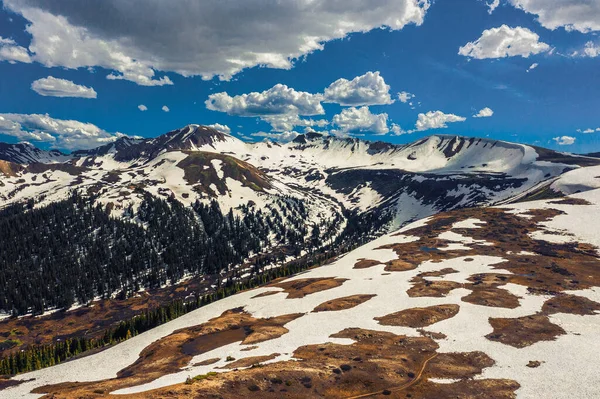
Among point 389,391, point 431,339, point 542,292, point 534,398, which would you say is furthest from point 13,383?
point 542,292

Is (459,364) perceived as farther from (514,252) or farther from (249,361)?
(514,252)

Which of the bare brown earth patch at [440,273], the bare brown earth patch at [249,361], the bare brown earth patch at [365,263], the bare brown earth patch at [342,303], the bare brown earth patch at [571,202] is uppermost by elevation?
the bare brown earth patch at [571,202]

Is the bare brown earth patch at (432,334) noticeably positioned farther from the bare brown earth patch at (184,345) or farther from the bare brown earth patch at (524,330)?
the bare brown earth patch at (184,345)

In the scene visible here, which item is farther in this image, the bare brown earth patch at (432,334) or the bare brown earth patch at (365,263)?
the bare brown earth patch at (365,263)

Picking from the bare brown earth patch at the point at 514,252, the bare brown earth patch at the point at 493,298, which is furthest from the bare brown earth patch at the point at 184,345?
the bare brown earth patch at the point at 493,298

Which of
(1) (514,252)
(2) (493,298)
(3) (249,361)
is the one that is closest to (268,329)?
(3) (249,361)

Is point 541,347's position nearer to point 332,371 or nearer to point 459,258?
point 332,371
